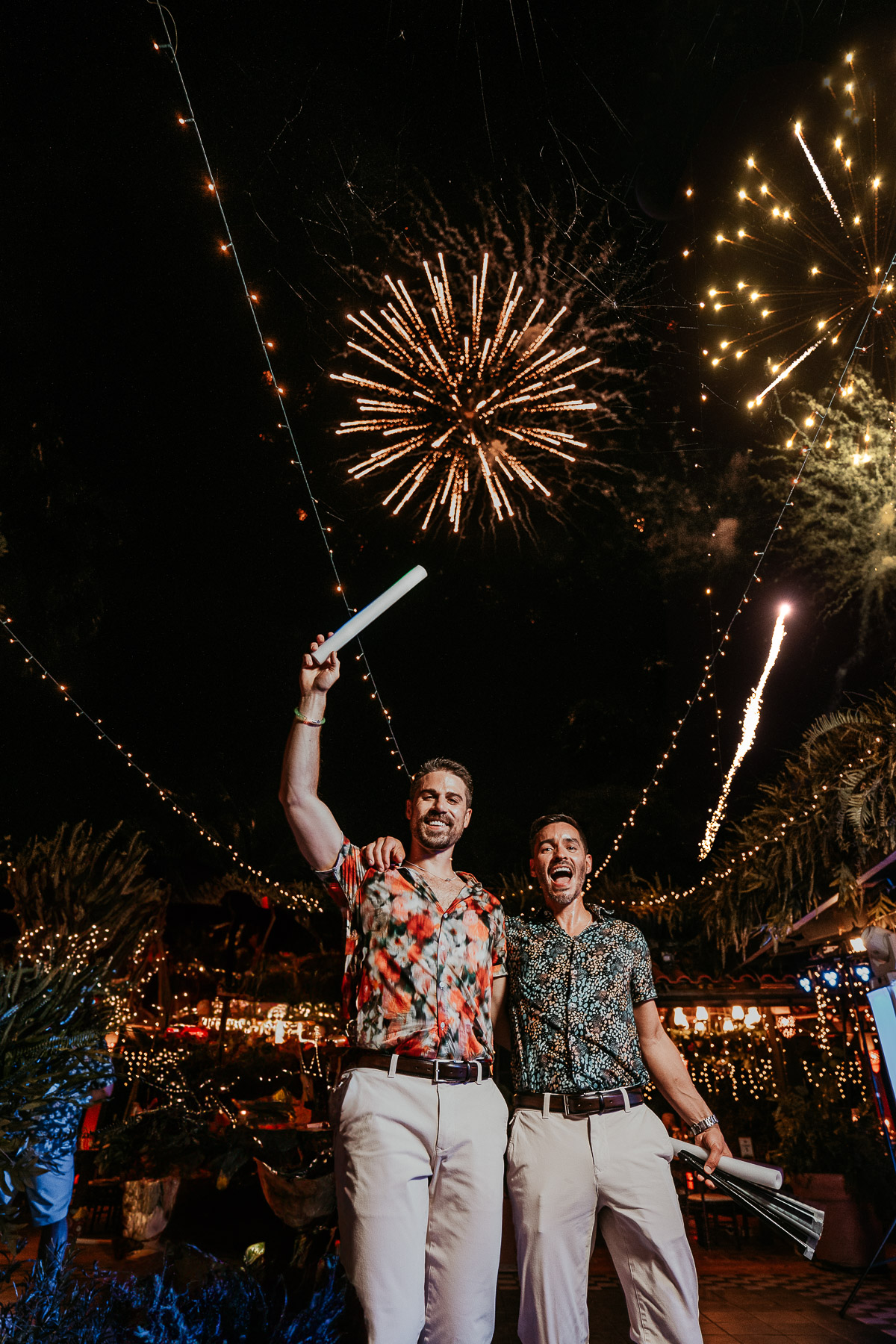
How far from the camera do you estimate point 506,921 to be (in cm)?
285

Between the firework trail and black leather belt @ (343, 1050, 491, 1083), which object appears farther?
the firework trail

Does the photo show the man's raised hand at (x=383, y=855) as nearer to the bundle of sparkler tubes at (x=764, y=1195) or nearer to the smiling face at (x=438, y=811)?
the smiling face at (x=438, y=811)

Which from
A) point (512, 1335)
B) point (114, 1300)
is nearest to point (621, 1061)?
point (114, 1300)

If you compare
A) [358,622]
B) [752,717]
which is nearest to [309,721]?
[358,622]

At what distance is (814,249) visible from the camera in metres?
5.89

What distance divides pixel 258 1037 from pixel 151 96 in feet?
30.6

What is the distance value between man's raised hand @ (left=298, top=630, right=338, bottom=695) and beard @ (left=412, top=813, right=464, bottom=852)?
0.51 m

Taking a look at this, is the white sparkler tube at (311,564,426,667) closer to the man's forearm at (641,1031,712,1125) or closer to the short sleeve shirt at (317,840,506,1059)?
the short sleeve shirt at (317,840,506,1059)

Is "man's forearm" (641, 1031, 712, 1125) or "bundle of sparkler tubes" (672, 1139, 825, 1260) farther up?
"man's forearm" (641, 1031, 712, 1125)

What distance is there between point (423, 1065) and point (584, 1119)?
0.59 meters

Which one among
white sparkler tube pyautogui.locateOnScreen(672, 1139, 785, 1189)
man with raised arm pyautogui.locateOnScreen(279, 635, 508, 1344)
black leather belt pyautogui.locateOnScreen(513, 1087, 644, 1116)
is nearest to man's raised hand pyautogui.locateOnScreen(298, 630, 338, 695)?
man with raised arm pyautogui.locateOnScreen(279, 635, 508, 1344)

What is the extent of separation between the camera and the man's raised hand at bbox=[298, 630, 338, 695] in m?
2.44

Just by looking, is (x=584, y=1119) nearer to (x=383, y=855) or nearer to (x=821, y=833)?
(x=383, y=855)

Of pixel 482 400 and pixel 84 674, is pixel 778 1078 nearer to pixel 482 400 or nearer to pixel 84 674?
pixel 482 400
